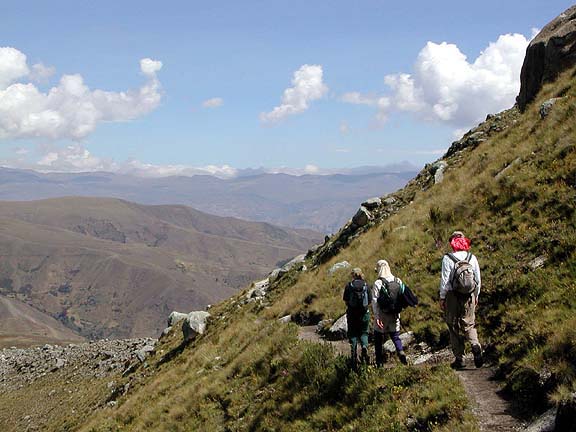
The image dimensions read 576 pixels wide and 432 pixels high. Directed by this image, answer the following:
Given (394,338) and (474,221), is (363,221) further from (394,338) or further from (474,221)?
(394,338)

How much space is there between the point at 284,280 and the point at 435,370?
21.6 meters

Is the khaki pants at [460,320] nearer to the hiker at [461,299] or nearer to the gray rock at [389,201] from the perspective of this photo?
the hiker at [461,299]

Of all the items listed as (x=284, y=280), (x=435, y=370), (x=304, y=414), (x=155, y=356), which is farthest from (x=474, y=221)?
(x=155, y=356)

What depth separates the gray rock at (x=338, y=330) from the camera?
1522 cm

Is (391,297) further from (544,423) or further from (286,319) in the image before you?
(286,319)

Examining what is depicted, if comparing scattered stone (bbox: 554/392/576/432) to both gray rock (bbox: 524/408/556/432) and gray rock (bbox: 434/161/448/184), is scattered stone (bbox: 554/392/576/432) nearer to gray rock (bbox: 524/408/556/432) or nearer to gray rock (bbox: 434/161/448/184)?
gray rock (bbox: 524/408/556/432)

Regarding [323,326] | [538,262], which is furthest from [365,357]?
[538,262]

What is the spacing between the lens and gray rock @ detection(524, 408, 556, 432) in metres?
6.87

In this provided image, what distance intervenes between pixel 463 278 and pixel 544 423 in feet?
11.3

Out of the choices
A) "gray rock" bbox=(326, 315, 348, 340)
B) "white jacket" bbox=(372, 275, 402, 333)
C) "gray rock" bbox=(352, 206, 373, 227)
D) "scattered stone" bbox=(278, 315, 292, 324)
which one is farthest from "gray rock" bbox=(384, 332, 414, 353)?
"gray rock" bbox=(352, 206, 373, 227)

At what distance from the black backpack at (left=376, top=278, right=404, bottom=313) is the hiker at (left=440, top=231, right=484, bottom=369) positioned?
1055 mm

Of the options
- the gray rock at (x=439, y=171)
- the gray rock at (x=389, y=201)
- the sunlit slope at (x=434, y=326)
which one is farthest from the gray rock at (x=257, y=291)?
the gray rock at (x=439, y=171)

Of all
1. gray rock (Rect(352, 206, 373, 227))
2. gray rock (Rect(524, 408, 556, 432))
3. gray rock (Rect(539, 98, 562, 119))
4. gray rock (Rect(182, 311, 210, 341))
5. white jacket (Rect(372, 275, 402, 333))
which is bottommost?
gray rock (Rect(182, 311, 210, 341))

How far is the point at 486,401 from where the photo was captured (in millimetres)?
8586
